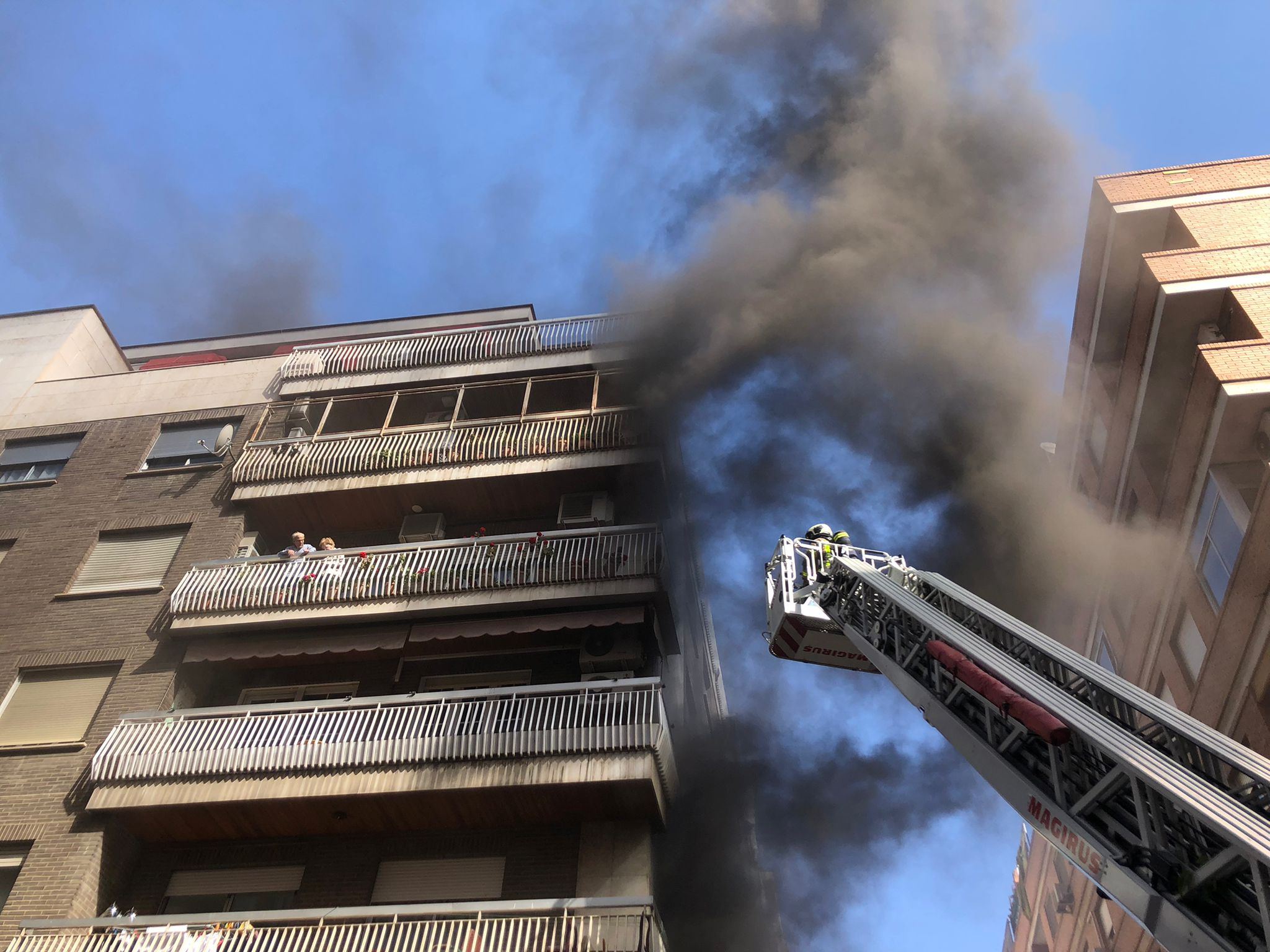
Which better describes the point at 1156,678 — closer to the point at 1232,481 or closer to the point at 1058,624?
the point at 1058,624

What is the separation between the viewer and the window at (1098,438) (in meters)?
15.1

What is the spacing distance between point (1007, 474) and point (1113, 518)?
2505 mm

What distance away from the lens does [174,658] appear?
12.2 meters

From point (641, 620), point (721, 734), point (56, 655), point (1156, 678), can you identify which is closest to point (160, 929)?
point (56, 655)

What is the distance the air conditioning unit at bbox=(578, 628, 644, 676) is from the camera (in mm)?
11414

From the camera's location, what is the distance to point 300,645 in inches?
482

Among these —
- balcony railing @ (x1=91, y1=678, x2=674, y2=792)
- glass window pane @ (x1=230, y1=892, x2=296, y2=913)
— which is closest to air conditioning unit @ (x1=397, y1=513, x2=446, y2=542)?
balcony railing @ (x1=91, y1=678, x2=674, y2=792)

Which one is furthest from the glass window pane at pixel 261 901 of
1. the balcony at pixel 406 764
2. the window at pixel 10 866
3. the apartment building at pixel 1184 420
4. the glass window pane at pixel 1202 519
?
the glass window pane at pixel 1202 519

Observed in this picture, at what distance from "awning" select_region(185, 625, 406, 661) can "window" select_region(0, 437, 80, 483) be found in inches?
238

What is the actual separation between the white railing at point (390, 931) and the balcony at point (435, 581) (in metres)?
4.07

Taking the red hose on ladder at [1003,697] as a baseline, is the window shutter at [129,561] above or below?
above

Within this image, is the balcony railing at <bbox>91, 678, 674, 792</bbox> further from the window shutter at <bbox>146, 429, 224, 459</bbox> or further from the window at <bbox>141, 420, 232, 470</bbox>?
the window shutter at <bbox>146, 429, 224, 459</bbox>

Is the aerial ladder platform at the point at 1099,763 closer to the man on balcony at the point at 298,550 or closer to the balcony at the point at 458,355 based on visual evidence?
the man on balcony at the point at 298,550

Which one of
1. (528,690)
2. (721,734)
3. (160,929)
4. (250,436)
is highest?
(250,436)
